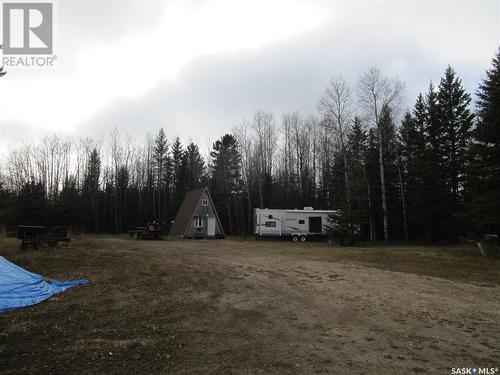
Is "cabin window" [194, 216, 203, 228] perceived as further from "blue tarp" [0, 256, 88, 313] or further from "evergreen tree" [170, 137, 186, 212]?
"blue tarp" [0, 256, 88, 313]

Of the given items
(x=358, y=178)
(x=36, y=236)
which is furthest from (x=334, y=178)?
(x=36, y=236)

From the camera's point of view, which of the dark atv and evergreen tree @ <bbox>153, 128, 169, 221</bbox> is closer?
the dark atv

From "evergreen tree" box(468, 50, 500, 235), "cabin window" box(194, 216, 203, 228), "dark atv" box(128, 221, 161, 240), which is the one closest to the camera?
"evergreen tree" box(468, 50, 500, 235)

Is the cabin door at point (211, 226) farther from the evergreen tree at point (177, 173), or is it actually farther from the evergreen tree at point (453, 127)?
the evergreen tree at point (453, 127)

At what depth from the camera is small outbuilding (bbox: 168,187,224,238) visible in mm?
34406

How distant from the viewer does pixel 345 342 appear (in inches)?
213

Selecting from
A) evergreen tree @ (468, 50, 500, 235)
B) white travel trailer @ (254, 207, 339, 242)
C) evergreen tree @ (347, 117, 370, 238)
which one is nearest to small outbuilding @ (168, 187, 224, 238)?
white travel trailer @ (254, 207, 339, 242)

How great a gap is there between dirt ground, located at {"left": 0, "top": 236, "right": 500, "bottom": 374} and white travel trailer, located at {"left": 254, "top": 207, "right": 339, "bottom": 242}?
20.0 metres

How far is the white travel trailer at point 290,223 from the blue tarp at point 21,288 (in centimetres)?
2331

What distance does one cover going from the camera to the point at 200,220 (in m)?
35.0

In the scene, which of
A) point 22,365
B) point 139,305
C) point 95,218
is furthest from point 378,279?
point 95,218

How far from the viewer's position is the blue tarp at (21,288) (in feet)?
23.6

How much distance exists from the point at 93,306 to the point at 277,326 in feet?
12.5

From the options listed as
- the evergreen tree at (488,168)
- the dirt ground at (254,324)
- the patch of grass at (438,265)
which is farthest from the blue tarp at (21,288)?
the evergreen tree at (488,168)
